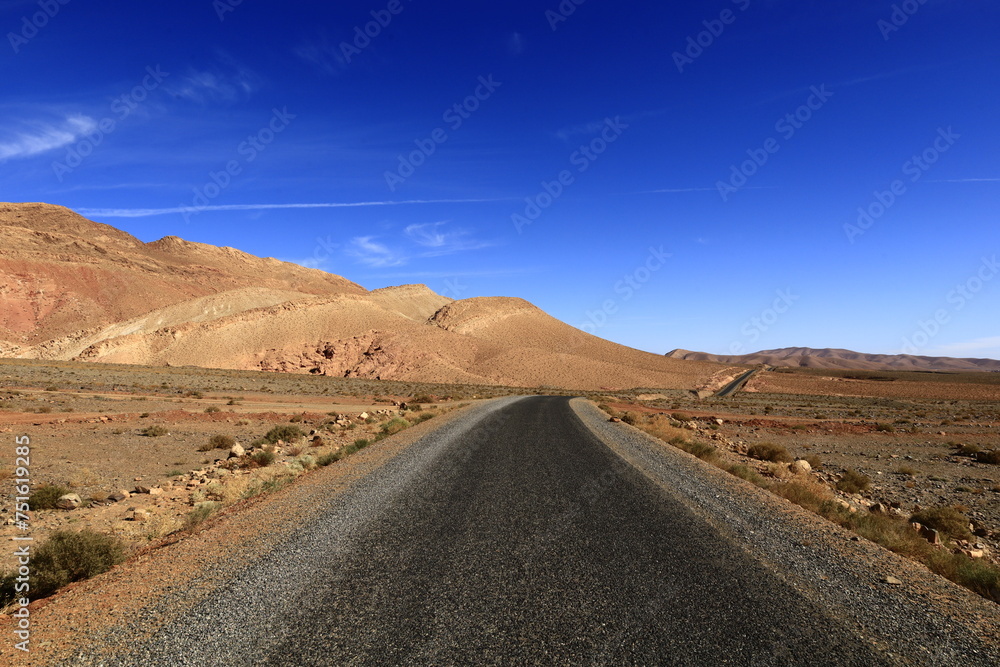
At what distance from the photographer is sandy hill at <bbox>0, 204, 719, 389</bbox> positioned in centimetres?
8656

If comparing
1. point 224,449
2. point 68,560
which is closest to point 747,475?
point 68,560

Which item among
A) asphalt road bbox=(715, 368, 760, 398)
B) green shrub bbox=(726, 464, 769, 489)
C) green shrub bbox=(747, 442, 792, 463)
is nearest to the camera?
green shrub bbox=(726, 464, 769, 489)

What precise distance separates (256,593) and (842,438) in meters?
31.7

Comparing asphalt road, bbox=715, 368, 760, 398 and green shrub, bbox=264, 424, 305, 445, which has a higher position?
asphalt road, bbox=715, 368, 760, 398

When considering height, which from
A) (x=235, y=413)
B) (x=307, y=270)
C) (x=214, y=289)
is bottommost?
(x=235, y=413)

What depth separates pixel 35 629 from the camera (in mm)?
4441

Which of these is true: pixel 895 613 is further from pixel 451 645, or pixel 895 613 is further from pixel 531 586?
pixel 451 645

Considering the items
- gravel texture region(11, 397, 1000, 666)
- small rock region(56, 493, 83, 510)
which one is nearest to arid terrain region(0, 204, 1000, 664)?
small rock region(56, 493, 83, 510)

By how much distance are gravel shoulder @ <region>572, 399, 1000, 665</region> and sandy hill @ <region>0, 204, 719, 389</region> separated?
7817 cm

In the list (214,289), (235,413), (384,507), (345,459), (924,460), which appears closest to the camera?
(384,507)

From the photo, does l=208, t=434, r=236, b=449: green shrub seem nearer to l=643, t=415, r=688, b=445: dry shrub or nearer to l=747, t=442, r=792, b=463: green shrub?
l=643, t=415, r=688, b=445: dry shrub

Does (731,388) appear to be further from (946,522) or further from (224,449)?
(224,449)

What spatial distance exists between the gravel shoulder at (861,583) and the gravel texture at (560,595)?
0.09ft

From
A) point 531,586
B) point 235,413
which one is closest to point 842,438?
point 531,586
